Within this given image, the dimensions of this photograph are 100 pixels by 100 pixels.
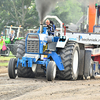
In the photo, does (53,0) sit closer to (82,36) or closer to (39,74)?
(39,74)

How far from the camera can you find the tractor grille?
29.3 ft

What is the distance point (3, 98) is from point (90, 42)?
7525 mm

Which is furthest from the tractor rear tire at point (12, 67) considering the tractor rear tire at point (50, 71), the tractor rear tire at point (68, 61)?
the tractor rear tire at point (68, 61)

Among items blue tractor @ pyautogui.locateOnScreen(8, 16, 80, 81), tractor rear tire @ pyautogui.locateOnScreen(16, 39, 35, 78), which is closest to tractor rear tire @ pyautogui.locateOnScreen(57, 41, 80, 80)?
blue tractor @ pyautogui.locateOnScreen(8, 16, 80, 81)

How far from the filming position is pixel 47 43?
919 cm

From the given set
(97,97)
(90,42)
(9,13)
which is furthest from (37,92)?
(9,13)

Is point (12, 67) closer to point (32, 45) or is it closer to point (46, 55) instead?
point (32, 45)

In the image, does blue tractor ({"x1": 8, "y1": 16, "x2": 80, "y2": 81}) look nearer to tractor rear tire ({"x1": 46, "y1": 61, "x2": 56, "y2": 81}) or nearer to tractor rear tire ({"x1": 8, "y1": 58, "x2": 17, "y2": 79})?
tractor rear tire ({"x1": 8, "y1": 58, "x2": 17, "y2": 79})

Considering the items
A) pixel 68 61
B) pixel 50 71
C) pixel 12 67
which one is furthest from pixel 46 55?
pixel 12 67

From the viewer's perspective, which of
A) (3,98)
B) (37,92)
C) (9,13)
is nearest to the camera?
(3,98)

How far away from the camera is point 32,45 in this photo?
29.6 ft

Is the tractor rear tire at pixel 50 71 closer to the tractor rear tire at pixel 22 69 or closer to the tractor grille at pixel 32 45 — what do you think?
the tractor grille at pixel 32 45

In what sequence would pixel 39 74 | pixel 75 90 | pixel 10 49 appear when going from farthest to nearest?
pixel 10 49 → pixel 39 74 → pixel 75 90

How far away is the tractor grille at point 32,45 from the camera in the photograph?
29.3 feet
